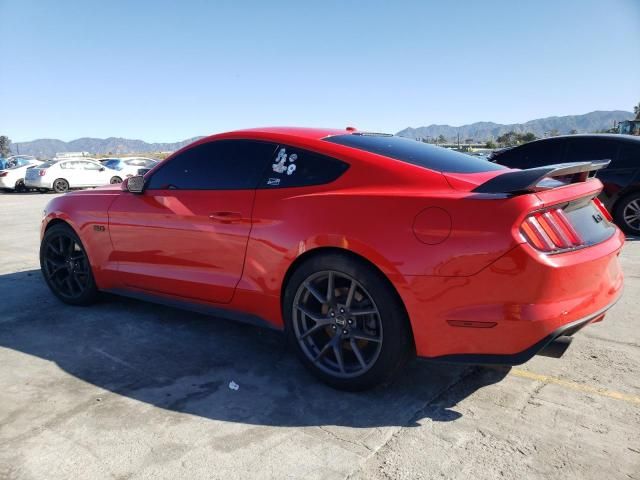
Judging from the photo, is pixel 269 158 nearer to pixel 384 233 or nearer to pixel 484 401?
pixel 384 233

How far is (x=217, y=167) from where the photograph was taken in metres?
A: 3.65

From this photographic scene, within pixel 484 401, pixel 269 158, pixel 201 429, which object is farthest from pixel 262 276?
pixel 484 401

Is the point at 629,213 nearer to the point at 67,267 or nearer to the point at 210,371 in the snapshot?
the point at 210,371

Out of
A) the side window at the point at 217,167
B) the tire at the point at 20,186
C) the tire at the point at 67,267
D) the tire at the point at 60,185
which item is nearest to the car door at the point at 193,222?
the side window at the point at 217,167

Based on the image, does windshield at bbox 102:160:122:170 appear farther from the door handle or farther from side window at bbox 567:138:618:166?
the door handle

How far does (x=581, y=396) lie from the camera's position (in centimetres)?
286

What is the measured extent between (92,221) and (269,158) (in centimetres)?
192

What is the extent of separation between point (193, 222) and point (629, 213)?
7.04 meters

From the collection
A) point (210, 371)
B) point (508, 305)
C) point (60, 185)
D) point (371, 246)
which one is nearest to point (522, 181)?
point (508, 305)

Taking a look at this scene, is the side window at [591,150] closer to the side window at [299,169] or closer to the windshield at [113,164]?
the side window at [299,169]

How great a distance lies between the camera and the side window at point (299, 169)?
3.07 metres

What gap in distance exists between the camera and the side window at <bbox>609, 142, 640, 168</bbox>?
7656mm

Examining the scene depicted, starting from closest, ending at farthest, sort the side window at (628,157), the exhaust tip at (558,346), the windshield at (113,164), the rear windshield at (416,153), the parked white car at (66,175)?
the exhaust tip at (558,346) → the rear windshield at (416,153) → the side window at (628,157) → the parked white car at (66,175) → the windshield at (113,164)

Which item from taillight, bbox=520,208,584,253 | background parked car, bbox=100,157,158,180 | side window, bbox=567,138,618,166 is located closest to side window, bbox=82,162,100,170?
background parked car, bbox=100,157,158,180
